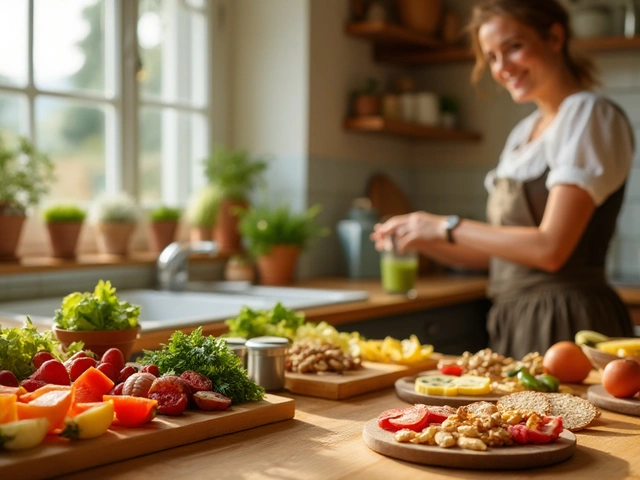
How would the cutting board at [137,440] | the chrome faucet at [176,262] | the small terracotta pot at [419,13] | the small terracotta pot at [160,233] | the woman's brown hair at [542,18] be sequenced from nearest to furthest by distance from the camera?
the cutting board at [137,440]
the woman's brown hair at [542,18]
the chrome faucet at [176,262]
the small terracotta pot at [160,233]
the small terracotta pot at [419,13]

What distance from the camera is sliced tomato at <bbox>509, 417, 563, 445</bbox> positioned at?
3.80 ft

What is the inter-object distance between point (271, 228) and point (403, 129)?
0.86 meters

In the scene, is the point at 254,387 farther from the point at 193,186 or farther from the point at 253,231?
the point at 193,186

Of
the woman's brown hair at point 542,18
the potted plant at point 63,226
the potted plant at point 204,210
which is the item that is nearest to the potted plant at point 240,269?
the potted plant at point 204,210

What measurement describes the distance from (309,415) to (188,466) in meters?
0.35

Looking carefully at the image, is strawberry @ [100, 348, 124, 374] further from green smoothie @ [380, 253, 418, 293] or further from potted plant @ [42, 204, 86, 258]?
green smoothie @ [380, 253, 418, 293]

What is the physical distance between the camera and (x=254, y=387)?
137 centimetres

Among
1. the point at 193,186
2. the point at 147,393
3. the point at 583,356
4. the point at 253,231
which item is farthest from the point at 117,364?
the point at 193,186

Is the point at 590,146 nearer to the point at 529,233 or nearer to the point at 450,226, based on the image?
the point at 529,233

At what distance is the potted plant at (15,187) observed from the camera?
8.46ft

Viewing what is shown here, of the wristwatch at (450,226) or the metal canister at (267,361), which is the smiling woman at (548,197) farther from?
the metal canister at (267,361)

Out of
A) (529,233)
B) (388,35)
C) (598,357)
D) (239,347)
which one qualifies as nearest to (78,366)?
(239,347)

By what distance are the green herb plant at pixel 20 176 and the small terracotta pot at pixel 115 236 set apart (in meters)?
0.34

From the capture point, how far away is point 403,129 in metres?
3.76
